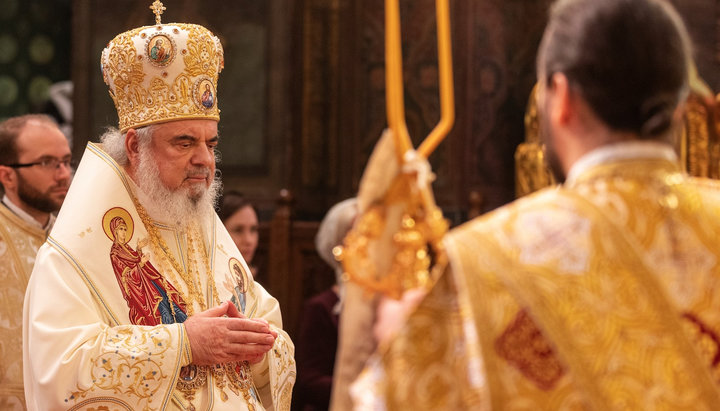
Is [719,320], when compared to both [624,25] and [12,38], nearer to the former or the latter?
[624,25]

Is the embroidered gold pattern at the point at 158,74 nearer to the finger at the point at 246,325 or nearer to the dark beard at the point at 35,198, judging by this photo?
the finger at the point at 246,325

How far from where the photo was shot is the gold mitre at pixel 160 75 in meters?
3.88

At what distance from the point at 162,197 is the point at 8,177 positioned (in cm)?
150

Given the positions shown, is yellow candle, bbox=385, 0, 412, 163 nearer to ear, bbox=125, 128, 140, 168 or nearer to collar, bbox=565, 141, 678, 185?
collar, bbox=565, 141, 678, 185

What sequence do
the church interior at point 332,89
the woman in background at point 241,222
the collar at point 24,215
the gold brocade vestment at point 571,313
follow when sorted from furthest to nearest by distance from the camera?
the church interior at point 332,89
the woman in background at point 241,222
the collar at point 24,215
the gold brocade vestment at point 571,313

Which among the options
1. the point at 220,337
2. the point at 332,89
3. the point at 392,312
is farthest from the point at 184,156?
the point at 332,89

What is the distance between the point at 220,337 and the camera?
3410 mm

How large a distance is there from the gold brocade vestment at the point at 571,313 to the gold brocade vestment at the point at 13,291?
3051mm

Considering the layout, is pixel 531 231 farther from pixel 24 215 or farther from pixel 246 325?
pixel 24 215

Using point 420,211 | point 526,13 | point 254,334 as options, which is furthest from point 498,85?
point 420,211

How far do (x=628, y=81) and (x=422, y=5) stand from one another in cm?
641

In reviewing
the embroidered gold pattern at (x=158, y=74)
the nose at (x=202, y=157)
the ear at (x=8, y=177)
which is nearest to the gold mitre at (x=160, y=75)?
the embroidered gold pattern at (x=158, y=74)

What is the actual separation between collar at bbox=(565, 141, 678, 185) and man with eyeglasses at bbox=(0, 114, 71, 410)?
10.8 ft

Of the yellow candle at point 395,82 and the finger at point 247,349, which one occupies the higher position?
the yellow candle at point 395,82
